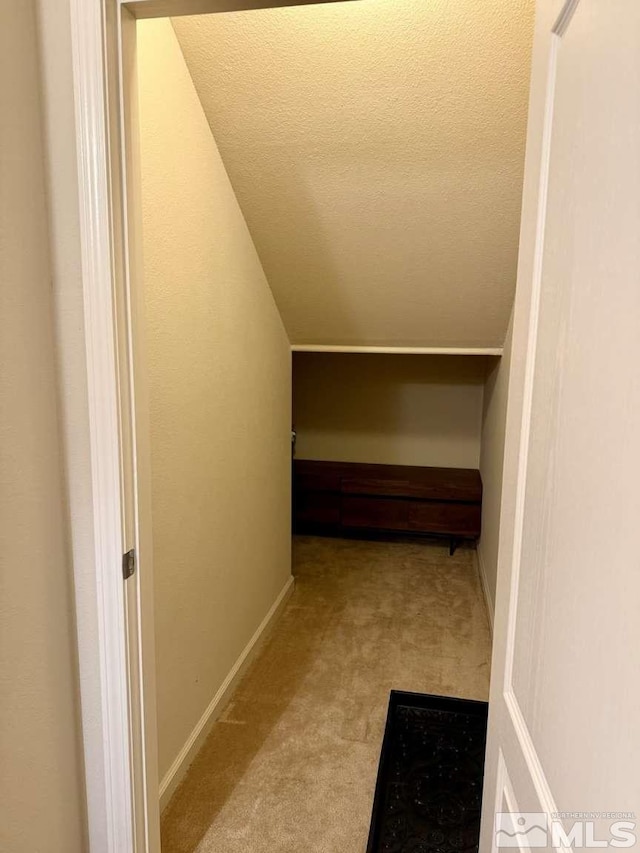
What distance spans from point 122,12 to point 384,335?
6.62 feet

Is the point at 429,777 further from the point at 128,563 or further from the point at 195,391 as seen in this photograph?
the point at 195,391

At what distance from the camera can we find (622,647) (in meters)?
→ 0.53

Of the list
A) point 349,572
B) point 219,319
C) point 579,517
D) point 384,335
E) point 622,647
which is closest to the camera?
point 622,647

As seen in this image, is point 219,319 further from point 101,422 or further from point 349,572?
point 349,572

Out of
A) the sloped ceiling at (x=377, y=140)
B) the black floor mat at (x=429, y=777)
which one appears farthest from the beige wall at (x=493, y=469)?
the black floor mat at (x=429, y=777)

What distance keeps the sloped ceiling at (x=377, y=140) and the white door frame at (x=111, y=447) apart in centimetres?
65

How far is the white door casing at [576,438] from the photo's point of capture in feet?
1.75

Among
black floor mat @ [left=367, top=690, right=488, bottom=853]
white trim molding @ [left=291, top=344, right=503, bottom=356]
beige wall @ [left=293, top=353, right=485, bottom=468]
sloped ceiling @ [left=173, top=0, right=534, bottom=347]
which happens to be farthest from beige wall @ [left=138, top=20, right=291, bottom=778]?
beige wall @ [left=293, top=353, right=485, bottom=468]

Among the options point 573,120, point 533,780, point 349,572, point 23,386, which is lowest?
point 349,572

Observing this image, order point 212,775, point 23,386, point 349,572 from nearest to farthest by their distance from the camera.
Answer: point 23,386
point 212,775
point 349,572

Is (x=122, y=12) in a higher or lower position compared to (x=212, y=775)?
higher

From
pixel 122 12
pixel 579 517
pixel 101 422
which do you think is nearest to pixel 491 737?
pixel 579 517

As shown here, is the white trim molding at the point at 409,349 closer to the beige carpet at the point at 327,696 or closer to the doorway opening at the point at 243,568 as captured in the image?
the doorway opening at the point at 243,568

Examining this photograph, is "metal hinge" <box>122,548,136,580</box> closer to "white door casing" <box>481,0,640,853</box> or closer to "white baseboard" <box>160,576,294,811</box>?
"white door casing" <box>481,0,640,853</box>
